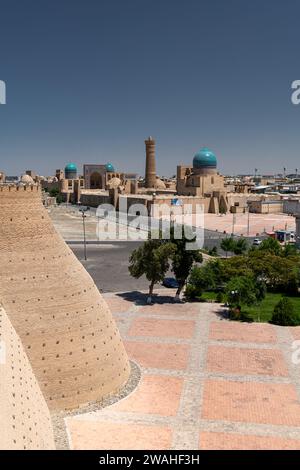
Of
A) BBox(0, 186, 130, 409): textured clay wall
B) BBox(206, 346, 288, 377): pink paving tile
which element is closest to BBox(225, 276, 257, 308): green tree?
BBox(206, 346, 288, 377): pink paving tile

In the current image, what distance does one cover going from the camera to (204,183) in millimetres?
86562

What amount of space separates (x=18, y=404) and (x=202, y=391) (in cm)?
886

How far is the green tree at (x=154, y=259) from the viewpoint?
89.0 feet

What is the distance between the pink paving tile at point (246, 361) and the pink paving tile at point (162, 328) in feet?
7.37

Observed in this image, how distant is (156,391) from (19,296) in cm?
612

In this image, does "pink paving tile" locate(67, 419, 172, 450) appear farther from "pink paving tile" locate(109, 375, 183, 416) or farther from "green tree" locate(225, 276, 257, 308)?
"green tree" locate(225, 276, 257, 308)

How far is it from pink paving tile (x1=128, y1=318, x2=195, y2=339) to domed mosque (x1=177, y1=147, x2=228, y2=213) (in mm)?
57800

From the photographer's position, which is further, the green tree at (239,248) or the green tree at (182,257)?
the green tree at (239,248)

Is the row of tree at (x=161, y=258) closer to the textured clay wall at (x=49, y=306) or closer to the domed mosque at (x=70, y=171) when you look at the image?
the textured clay wall at (x=49, y=306)

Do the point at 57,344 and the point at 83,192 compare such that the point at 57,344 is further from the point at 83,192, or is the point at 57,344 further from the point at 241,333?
the point at 83,192

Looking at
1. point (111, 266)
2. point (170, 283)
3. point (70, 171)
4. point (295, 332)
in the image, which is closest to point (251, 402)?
point (295, 332)

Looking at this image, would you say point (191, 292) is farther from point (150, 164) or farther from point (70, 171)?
point (70, 171)

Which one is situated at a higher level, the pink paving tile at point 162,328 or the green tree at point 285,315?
the green tree at point 285,315

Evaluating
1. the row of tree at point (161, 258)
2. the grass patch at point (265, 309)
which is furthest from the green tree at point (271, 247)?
the row of tree at point (161, 258)
